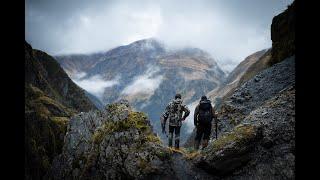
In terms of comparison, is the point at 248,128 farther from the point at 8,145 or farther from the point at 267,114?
the point at 8,145

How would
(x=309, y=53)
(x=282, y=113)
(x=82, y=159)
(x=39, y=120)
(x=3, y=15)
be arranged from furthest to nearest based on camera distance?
1. (x=39, y=120)
2. (x=82, y=159)
3. (x=282, y=113)
4. (x=309, y=53)
5. (x=3, y=15)

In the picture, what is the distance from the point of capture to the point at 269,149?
1802cm

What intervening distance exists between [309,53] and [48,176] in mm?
23851

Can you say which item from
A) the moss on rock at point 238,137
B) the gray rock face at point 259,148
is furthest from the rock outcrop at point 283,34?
the moss on rock at point 238,137

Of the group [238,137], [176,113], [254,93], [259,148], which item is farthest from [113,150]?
[254,93]

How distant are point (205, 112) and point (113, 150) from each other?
5.67 metres

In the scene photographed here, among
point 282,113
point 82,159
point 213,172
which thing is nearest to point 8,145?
point 213,172

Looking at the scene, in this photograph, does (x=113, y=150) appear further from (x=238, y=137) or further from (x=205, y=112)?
(x=238, y=137)

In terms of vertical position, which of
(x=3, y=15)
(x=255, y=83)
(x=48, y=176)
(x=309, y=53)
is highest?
(x=255, y=83)

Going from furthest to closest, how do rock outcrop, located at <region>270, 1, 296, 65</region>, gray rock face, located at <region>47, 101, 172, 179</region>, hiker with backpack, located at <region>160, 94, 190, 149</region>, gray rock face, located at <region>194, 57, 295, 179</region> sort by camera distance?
rock outcrop, located at <region>270, 1, 296, 65</region>
hiker with backpack, located at <region>160, 94, 190, 149</region>
gray rock face, located at <region>47, 101, 172, 179</region>
gray rock face, located at <region>194, 57, 295, 179</region>

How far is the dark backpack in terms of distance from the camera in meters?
21.9

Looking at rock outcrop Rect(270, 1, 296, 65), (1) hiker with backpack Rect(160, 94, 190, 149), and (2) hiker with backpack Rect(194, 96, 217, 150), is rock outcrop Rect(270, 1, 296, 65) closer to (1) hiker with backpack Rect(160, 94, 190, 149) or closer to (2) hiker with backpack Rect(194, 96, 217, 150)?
(2) hiker with backpack Rect(194, 96, 217, 150)

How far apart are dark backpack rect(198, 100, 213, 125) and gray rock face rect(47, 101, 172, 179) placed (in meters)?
3.03


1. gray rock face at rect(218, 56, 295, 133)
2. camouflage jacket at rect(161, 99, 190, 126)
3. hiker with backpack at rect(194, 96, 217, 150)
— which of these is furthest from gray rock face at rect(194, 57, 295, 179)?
gray rock face at rect(218, 56, 295, 133)
